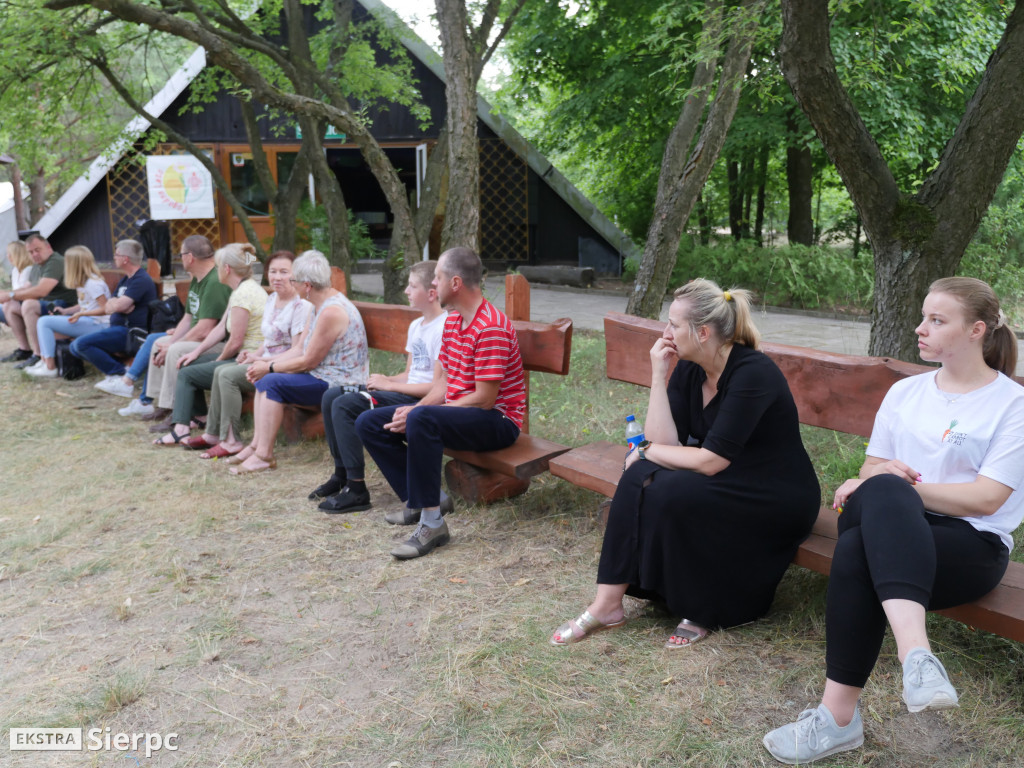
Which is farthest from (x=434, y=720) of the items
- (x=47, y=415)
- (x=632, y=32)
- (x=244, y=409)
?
(x=632, y=32)

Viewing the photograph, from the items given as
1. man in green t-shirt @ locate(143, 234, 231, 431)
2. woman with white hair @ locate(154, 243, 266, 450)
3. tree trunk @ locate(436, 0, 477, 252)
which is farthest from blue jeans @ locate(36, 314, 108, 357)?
tree trunk @ locate(436, 0, 477, 252)

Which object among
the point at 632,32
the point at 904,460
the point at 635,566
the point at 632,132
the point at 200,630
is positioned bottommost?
the point at 200,630

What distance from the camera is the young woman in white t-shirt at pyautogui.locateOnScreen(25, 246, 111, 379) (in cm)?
840

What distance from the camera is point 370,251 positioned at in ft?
59.9

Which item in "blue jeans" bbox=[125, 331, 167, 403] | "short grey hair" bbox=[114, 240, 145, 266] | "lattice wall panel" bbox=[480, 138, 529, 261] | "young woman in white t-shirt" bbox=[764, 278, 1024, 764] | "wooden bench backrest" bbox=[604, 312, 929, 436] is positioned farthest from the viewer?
"lattice wall panel" bbox=[480, 138, 529, 261]

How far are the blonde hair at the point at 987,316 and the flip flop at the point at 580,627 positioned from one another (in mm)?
1562

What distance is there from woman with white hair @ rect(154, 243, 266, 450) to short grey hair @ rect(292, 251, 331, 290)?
102cm

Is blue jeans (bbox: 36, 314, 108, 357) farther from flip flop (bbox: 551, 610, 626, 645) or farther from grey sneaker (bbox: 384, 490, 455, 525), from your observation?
flip flop (bbox: 551, 610, 626, 645)

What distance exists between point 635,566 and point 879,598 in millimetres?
914

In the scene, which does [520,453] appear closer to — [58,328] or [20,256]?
[58,328]

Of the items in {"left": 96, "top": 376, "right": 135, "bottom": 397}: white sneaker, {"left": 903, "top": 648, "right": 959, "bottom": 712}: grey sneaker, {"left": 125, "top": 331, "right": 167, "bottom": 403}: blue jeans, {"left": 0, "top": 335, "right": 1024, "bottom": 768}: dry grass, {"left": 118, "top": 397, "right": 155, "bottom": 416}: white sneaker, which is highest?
{"left": 125, "top": 331, "right": 167, "bottom": 403}: blue jeans

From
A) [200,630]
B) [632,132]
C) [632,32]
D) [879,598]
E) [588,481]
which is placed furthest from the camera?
[632,132]

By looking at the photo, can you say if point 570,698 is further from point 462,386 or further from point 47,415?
point 47,415

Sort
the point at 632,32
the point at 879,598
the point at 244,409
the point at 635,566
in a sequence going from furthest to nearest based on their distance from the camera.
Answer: the point at 632,32, the point at 244,409, the point at 635,566, the point at 879,598
